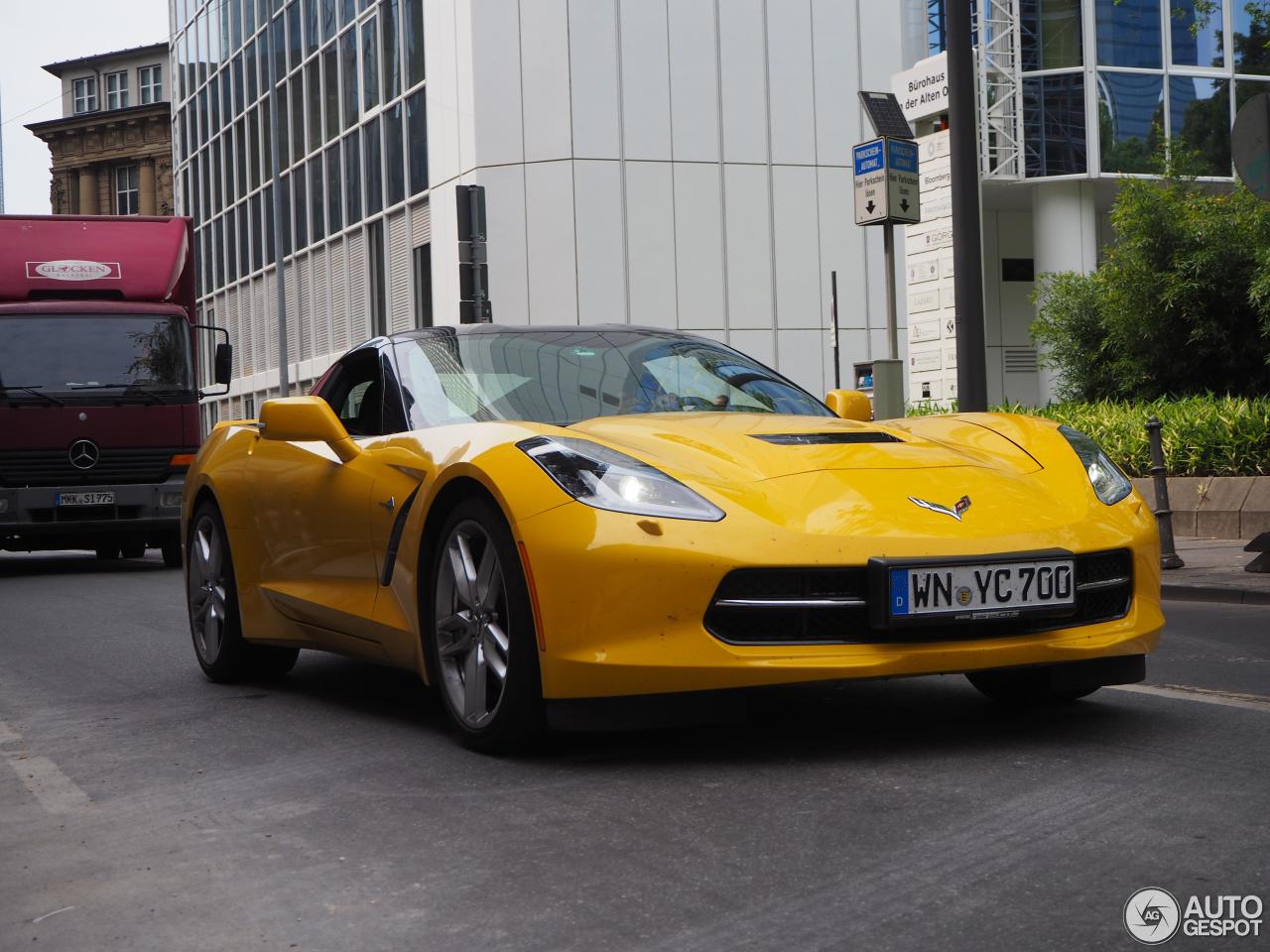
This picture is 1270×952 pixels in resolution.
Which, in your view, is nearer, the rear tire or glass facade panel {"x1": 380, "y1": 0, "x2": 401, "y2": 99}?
the rear tire

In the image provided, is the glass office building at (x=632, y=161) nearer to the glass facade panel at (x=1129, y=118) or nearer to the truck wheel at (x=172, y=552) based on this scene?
the glass facade panel at (x=1129, y=118)

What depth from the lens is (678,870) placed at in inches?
133

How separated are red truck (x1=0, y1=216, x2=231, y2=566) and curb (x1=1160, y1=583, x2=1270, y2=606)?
896 centimetres

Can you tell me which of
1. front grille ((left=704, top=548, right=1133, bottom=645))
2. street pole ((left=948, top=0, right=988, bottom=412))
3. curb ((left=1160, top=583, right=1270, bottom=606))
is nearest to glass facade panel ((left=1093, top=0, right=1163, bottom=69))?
street pole ((left=948, top=0, right=988, bottom=412))

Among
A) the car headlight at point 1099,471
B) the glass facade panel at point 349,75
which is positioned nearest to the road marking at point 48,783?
the car headlight at point 1099,471

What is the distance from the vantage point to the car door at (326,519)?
5.47 m

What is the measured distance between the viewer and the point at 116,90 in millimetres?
68875

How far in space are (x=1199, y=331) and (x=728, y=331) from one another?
47.9ft

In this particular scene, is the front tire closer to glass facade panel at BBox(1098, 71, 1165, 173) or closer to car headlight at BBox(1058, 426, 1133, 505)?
car headlight at BBox(1058, 426, 1133, 505)

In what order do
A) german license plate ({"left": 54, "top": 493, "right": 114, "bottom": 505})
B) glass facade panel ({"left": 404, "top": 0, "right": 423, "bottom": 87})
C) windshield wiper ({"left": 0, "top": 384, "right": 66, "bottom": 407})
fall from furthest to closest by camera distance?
glass facade panel ({"left": 404, "top": 0, "right": 423, "bottom": 87}), german license plate ({"left": 54, "top": 493, "right": 114, "bottom": 505}), windshield wiper ({"left": 0, "top": 384, "right": 66, "bottom": 407})

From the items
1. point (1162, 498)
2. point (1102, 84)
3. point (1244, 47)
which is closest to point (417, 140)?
point (1102, 84)

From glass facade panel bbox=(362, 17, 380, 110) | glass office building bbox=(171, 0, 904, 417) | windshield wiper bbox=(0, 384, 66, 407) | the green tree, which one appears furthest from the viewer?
glass facade panel bbox=(362, 17, 380, 110)

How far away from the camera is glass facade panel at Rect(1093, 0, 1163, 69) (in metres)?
29.7

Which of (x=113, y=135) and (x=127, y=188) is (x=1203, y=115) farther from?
(x=127, y=188)
